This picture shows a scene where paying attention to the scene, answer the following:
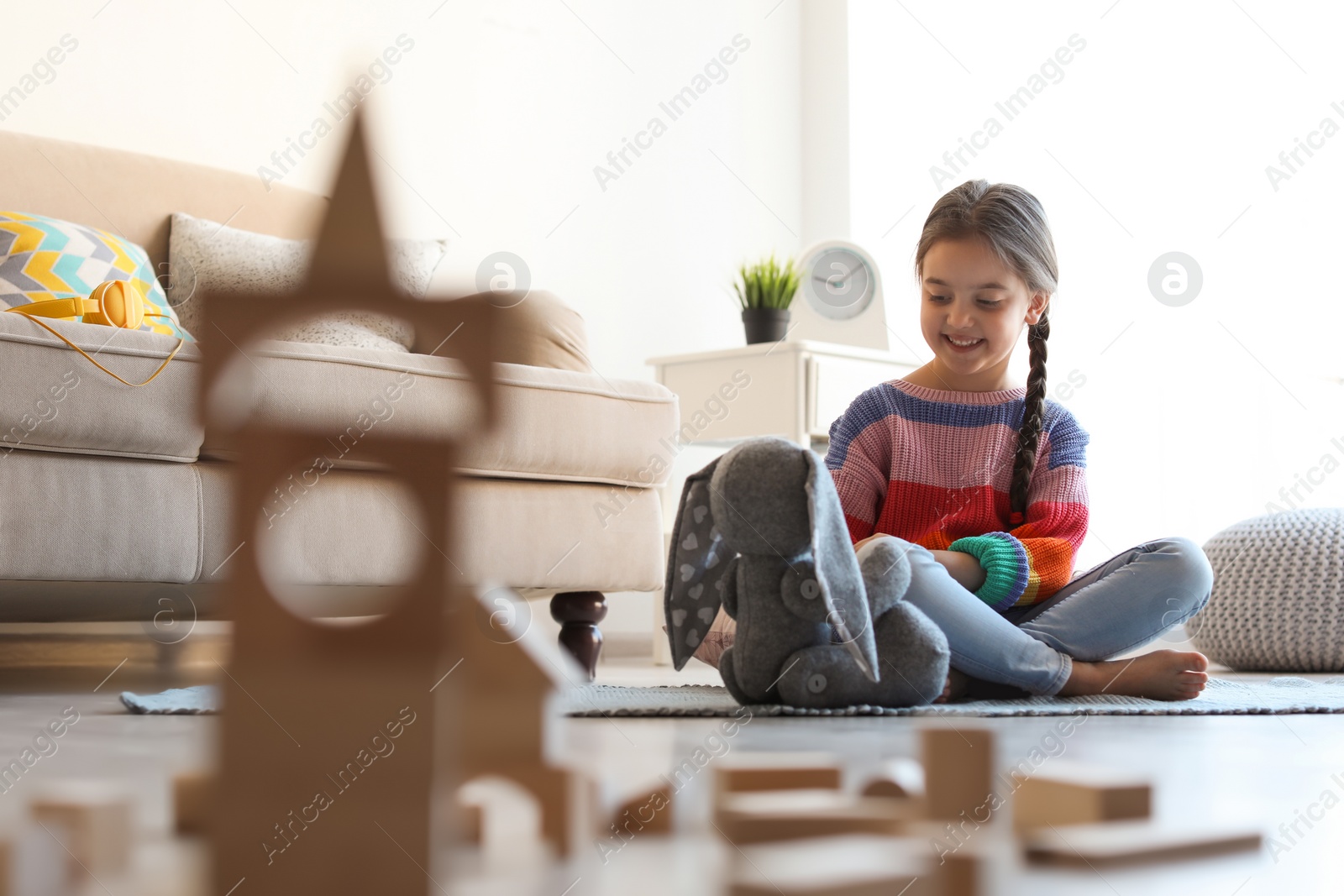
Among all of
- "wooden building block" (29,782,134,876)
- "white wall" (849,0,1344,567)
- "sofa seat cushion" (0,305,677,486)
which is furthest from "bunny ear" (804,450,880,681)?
"white wall" (849,0,1344,567)

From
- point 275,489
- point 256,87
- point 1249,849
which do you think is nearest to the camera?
point 275,489

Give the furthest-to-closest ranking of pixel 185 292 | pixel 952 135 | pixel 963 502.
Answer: pixel 952 135 < pixel 185 292 < pixel 963 502

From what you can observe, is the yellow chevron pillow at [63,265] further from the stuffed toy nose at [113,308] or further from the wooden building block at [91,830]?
the wooden building block at [91,830]

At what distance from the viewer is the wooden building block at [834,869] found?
368 millimetres

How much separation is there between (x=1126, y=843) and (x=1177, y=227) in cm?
316

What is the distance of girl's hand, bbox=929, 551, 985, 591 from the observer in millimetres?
1293

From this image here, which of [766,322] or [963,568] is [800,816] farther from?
[766,322]

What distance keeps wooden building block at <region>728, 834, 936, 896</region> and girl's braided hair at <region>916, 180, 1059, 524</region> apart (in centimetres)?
104

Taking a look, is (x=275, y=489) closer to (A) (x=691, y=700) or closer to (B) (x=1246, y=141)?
(A) (x=691, y=700)

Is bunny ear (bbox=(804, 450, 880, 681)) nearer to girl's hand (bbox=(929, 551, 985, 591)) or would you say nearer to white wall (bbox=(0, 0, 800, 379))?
girl's hand (bbox=(929, 551, 985, 591))

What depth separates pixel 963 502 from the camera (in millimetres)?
1433

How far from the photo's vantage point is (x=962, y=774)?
0.50 metres

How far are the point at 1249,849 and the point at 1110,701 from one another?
0.81 meters

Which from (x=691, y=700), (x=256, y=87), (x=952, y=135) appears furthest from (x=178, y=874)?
(x=952, y=135)
